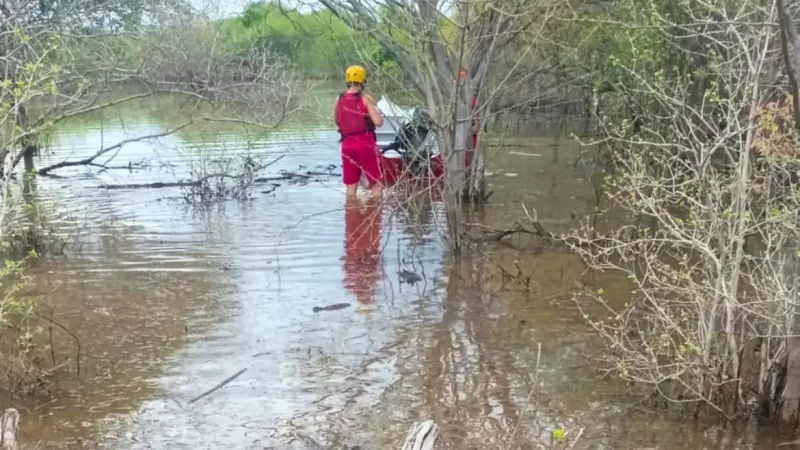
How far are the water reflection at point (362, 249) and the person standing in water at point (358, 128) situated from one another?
463mm

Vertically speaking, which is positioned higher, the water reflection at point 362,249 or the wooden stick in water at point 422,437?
the wooden stick in water at point 422,437

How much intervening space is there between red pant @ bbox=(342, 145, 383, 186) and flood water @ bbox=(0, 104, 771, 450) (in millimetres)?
543

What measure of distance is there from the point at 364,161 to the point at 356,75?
130cm

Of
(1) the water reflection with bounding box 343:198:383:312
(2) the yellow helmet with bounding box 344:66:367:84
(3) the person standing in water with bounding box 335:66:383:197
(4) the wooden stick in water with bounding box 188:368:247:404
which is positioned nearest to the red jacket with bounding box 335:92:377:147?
(3) the person standing in water with bounding box 335:66:383:197

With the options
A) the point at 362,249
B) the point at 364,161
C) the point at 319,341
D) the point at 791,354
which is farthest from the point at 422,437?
the point at 364,161

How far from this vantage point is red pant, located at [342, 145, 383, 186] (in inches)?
442

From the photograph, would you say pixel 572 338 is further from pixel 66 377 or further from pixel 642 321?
pixel 66 377

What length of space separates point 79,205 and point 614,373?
9.78 meters

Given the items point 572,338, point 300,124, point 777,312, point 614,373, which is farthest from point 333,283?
point 300,124

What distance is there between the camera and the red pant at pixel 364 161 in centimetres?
1123

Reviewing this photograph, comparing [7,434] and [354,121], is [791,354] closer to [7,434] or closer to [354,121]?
[7,434]

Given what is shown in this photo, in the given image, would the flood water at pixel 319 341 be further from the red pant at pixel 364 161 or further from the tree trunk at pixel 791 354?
the red pant at pixel 364 161

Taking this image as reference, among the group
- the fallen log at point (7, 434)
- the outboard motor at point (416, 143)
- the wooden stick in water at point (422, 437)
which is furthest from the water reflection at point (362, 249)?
the wooden stick in water at point (422, 437)

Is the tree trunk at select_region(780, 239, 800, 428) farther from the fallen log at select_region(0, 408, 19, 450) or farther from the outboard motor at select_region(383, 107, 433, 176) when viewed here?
the outboard motor at select_region(383, 107, 433, 176)
